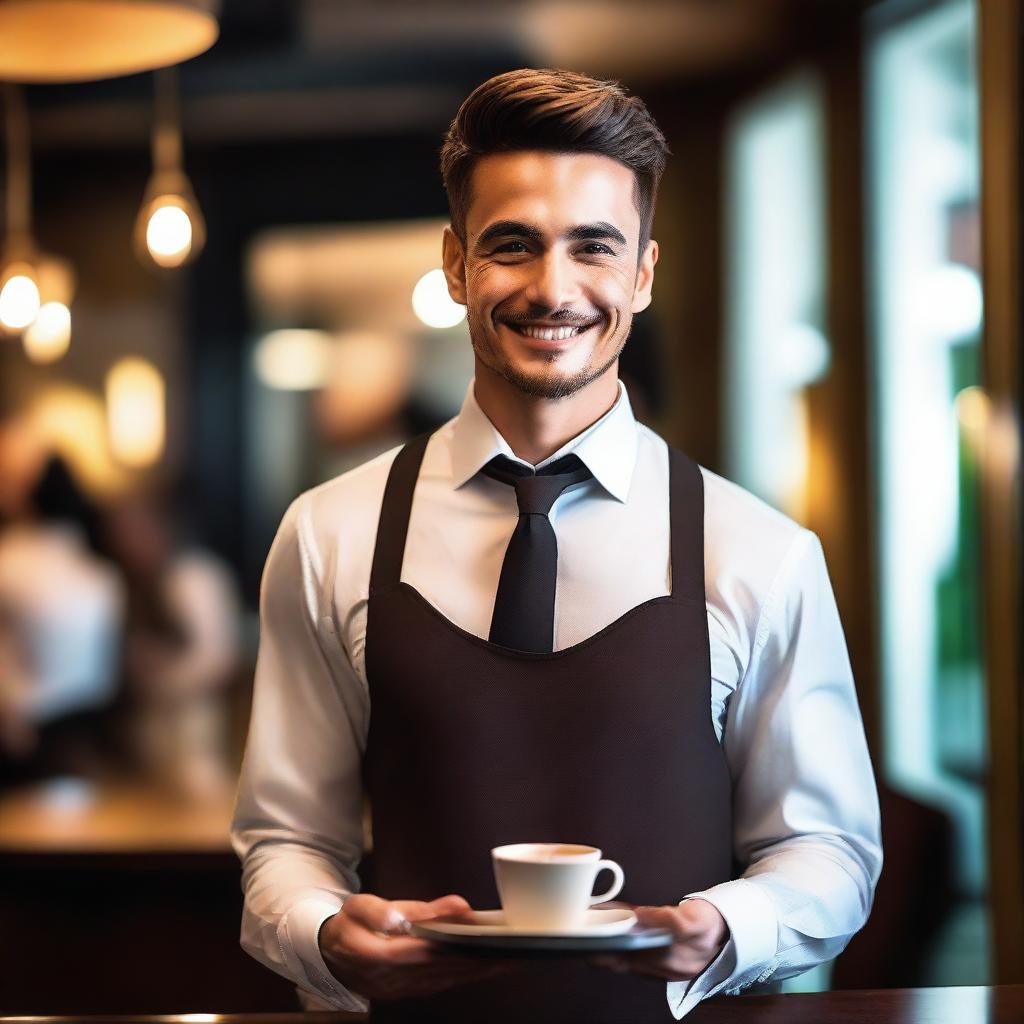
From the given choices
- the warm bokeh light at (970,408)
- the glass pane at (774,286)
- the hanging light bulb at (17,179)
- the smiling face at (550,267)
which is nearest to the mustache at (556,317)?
the smiling face at (550,267)

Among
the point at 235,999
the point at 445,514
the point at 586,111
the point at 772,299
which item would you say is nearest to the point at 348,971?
the point at 445,514

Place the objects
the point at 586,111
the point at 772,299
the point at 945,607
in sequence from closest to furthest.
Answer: the point at 586,111, the point at 945,607, the point at 772,299

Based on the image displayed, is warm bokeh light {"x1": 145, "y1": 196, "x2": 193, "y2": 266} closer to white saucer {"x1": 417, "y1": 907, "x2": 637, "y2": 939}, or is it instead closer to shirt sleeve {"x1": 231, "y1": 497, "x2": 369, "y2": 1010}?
shirt sleeve {"x1": 231, "y1": 497, "x2": 369, "y2": 1010}

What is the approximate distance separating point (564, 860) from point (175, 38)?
4.41ft

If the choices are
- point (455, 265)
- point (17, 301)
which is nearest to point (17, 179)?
point (17, 301)

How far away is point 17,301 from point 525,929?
3.17 m

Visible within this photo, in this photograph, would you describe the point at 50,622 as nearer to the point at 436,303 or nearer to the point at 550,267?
the point at 436,303

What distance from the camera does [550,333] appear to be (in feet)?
5.58

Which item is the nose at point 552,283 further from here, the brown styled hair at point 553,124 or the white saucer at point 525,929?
the white saucer at point 525,929

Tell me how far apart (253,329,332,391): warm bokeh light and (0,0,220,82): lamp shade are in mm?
4264

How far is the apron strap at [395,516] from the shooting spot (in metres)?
1.76

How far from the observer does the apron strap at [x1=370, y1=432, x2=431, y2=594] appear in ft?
5.79

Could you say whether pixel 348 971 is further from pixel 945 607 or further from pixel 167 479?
pixel 167 479

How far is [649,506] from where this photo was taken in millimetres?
1824
